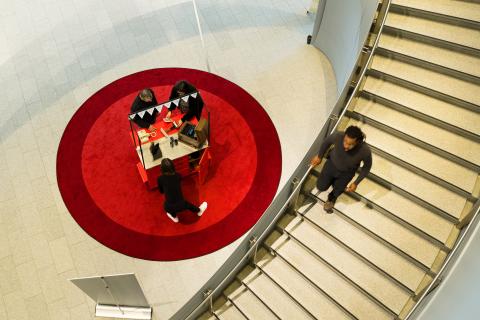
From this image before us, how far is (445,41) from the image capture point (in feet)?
18.2

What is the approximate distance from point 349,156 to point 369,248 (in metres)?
1.33

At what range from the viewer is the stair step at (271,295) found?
207 inches

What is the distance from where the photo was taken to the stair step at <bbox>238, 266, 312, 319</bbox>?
5.25 meters

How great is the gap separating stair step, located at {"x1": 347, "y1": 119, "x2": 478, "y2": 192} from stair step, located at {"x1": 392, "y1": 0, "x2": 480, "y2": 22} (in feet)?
6.34

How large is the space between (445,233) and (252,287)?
255 centimetres

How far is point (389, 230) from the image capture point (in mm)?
5121

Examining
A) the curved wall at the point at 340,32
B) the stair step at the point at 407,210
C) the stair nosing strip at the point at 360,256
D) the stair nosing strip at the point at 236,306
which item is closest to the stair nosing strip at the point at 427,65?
the curved wall at the point at 340,32

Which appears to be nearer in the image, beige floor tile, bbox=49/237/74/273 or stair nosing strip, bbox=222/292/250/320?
stair nosing strip, bbox=222/292/250/320

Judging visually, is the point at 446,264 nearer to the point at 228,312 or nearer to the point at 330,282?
the point at 330,282

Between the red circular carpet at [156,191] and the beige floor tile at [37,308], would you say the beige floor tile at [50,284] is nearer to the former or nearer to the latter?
the beige floor tile at [37,308]

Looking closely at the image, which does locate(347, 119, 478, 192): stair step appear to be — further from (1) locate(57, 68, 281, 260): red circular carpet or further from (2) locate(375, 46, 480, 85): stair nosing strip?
(1) locate(57, 68, 281, 260): red circular carpet

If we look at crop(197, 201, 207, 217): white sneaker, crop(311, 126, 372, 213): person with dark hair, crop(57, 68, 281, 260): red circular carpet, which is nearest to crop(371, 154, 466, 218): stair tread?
crop(311, 126, 372, 213): person with dark hair

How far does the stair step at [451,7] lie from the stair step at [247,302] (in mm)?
4795

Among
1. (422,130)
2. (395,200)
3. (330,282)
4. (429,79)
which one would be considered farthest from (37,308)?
(429,79)
